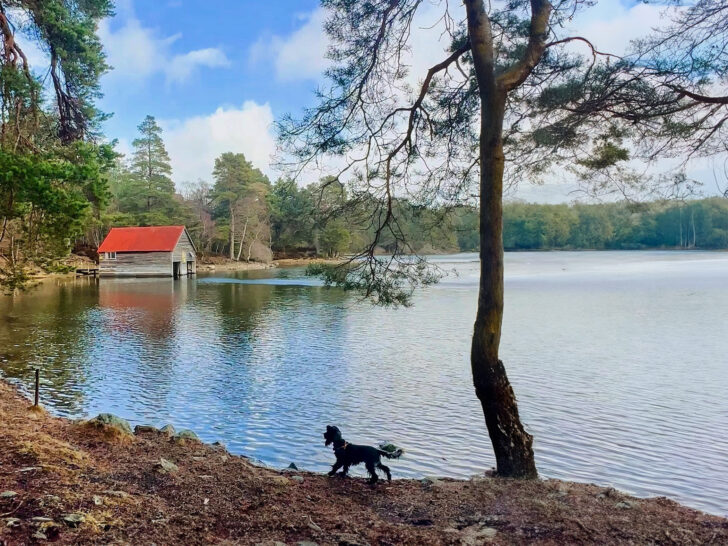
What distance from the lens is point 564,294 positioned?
1344 inches

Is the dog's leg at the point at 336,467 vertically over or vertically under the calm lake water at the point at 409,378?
over

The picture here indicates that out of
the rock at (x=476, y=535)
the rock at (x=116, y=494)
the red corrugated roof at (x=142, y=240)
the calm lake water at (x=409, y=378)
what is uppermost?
the red corrugated roof at (x=142, y=240)

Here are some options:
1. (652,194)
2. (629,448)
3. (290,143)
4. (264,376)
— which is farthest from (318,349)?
(652,194)

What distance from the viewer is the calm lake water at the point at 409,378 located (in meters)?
8.79

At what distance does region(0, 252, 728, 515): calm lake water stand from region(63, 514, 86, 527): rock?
4620mm

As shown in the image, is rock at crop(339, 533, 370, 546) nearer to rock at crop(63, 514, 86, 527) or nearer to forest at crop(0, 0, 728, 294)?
rock at crop(63, 514, 86, 527)

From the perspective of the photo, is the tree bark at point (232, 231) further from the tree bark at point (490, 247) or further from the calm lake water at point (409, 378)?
the tree bark at point (490, 247)

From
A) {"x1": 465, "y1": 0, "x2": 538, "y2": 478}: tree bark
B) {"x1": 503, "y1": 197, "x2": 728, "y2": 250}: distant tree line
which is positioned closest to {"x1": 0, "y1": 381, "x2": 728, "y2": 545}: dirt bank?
{"x1": 465, "y1": 0, "x2": 538, "y2": 478}: tree bark

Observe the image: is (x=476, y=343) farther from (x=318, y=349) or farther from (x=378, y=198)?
(x=318, y=349)

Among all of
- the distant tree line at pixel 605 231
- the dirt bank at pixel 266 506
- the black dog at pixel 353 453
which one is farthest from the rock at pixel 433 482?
the distant tree line at pixel 605 231

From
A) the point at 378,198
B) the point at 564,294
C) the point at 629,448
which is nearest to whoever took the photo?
the point at 378,198

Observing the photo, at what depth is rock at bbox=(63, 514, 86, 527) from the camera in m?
3.63

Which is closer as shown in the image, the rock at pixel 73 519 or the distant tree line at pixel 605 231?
the rock at pixel 73 519

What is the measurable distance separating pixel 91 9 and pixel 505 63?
758cm
